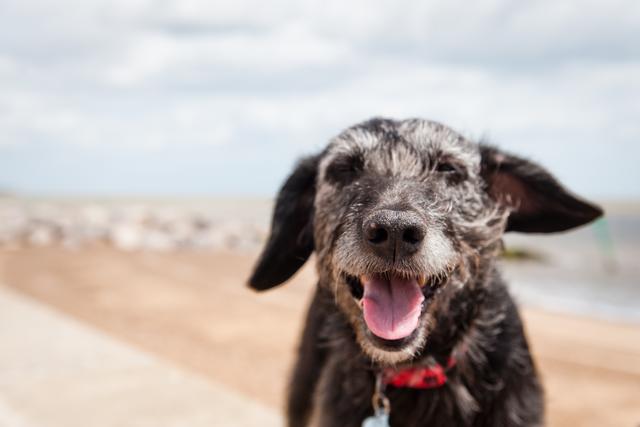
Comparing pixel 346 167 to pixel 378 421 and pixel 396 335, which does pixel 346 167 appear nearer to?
pixel 396 335

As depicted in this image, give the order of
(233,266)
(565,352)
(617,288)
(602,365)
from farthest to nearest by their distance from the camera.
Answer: (233,266) < (617,288) < (565,352) < (602,365)

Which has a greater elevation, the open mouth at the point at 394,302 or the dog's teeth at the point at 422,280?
the dog's teeth at the point at 422,280

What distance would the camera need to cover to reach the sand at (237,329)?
21.3ft

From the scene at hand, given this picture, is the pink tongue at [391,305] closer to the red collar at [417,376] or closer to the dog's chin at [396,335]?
the dog's chin at [396,335]

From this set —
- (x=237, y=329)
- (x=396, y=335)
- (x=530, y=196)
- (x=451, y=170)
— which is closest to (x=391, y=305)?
(x=396, y=335)

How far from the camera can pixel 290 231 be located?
12.2 feet

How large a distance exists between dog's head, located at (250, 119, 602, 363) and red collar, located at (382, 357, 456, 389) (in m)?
0.21

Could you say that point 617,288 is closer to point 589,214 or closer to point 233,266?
point 233,266

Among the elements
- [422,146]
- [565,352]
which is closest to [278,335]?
[565,352]

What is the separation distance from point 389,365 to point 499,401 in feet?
1.74

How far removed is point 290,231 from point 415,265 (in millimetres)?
1140

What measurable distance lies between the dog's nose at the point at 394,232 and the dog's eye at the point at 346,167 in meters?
0.75

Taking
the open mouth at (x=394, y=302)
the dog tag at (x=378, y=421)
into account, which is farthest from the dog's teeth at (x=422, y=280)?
the dog tag at (x=378, y=421)

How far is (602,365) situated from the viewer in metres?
7.57
